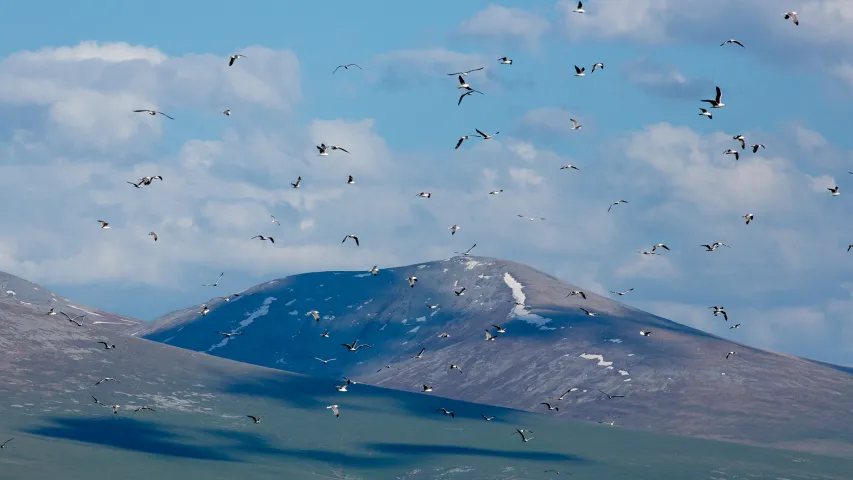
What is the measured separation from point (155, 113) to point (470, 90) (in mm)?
28670

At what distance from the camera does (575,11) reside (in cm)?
10244

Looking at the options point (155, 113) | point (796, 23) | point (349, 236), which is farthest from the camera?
point (349, 236)

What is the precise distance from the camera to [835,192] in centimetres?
11900

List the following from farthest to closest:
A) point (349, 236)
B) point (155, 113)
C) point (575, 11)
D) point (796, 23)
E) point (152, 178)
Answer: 1. point (349, 236)
2. point (152, 178)
3. point (155, 113)
4. point (575, 11)
5. point (796, 23)

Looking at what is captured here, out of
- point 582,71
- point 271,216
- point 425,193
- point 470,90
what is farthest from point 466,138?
point 271,216

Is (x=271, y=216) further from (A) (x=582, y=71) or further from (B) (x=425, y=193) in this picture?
(A) (x=582, y=71)

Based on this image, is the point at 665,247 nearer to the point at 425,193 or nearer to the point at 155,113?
the point at 425,193

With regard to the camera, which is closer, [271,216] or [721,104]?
[721,104]

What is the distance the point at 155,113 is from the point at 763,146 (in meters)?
55.7

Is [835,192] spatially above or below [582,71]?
below

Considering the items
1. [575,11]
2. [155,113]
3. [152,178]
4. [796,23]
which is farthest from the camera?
[152,178]

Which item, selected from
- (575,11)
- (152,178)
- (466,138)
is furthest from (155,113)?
(575,11)

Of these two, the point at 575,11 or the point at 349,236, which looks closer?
the point at 575,11

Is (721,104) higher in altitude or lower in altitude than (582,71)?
lower
